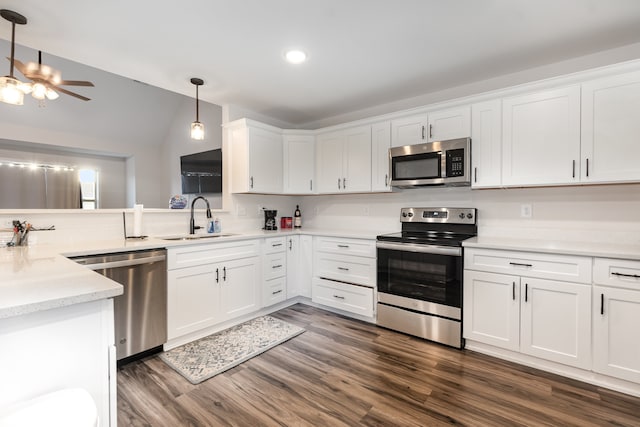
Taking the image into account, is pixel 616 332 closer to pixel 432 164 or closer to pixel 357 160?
pixel 432 164

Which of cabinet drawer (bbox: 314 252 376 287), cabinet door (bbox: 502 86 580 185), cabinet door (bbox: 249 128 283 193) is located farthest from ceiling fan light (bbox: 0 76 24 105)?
cabinet door (bbox: 502 86 580 185)

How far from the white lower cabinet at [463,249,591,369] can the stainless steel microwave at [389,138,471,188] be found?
28.3 inches

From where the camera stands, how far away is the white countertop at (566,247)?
1897 millimetres

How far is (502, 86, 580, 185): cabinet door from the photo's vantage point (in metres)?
2.26

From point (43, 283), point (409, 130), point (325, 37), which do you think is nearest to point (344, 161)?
point (409, 130)

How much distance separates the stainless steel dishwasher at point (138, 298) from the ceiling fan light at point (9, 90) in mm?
1067

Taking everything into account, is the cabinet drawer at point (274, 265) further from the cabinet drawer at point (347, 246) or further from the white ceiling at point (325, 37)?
the white ceiling at point (325, 37)

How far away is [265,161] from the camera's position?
11.7 feet

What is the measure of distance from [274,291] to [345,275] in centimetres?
80

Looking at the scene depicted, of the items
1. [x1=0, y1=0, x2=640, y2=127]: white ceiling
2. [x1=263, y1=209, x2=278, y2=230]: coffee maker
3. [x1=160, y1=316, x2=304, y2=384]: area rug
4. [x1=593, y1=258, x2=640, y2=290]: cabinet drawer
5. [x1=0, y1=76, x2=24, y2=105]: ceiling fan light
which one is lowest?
[x1=160, y1=316, x2=304, y2=384]: area rug

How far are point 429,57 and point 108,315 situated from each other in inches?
105

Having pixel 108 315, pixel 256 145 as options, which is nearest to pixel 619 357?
pixel 108 315

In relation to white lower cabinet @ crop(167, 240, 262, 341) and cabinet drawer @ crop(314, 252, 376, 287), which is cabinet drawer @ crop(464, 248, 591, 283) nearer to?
cabinet drawer @ crop(314, 252, 376, 287)

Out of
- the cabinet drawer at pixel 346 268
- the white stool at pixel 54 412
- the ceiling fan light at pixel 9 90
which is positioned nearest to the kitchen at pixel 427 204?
the cabinet drawer at pixel 346 268
